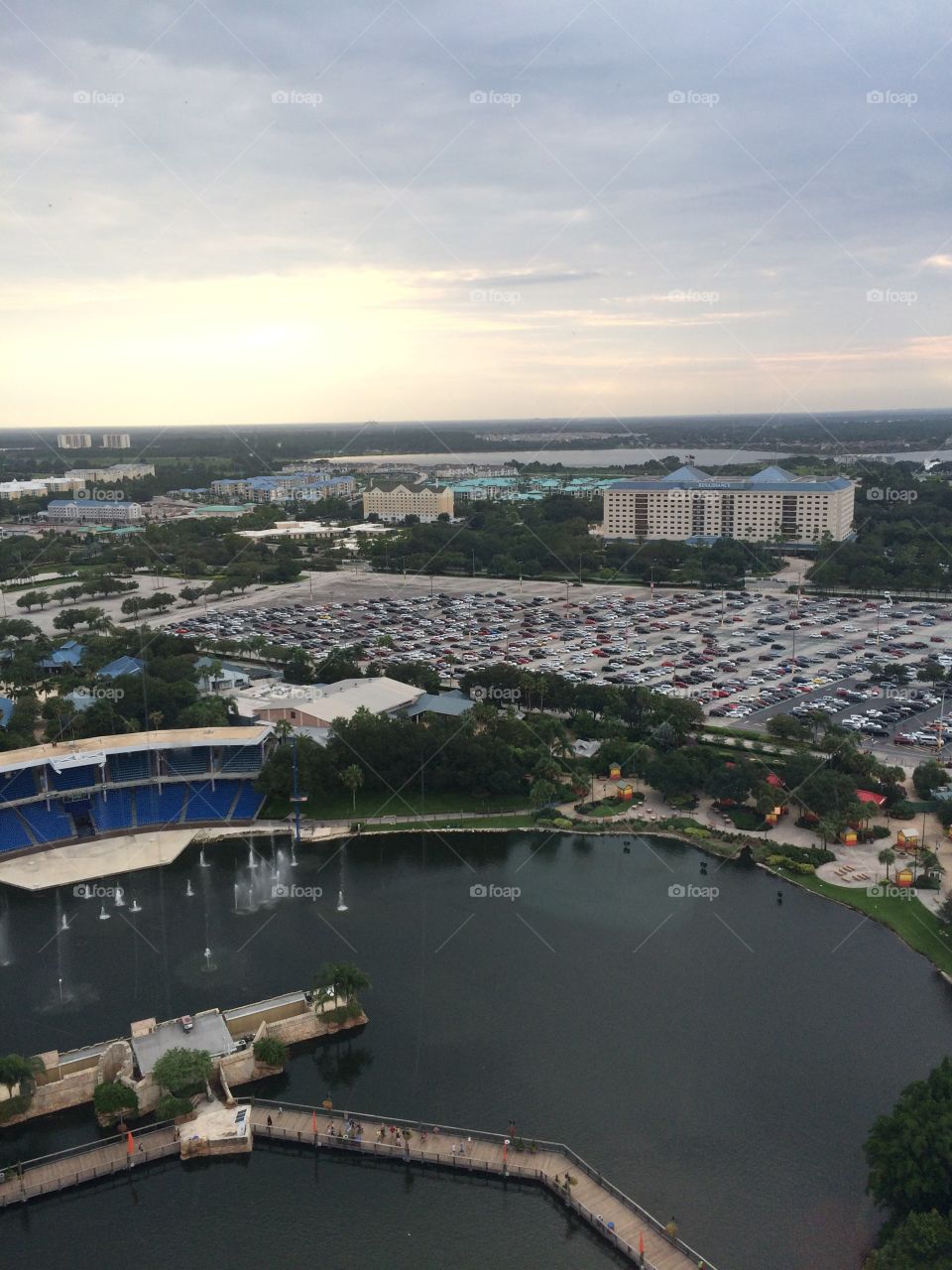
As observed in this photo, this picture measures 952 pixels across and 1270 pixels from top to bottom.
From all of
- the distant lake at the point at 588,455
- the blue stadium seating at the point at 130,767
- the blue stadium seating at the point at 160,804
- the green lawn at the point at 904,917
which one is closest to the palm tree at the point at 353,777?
the blue stadium seating at the point at 160,804

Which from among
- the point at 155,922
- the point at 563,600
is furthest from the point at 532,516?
the point at 155,922

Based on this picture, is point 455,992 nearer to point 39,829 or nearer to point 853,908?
point 853,908

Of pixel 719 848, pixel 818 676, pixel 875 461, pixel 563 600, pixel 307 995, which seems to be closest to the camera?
pixel 307 995

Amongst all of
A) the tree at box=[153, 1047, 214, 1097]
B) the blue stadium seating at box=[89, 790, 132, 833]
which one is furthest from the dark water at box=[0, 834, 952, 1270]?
the blue stadium seating at box=[89, 790, 132, 833]

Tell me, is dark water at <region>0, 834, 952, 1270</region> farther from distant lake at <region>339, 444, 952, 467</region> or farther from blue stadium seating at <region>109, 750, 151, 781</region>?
distant lake at <region>339, 444, 952, 467</region>

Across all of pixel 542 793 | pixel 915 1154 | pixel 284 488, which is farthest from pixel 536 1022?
pixel 284 488

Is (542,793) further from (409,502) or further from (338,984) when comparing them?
(409,502)
